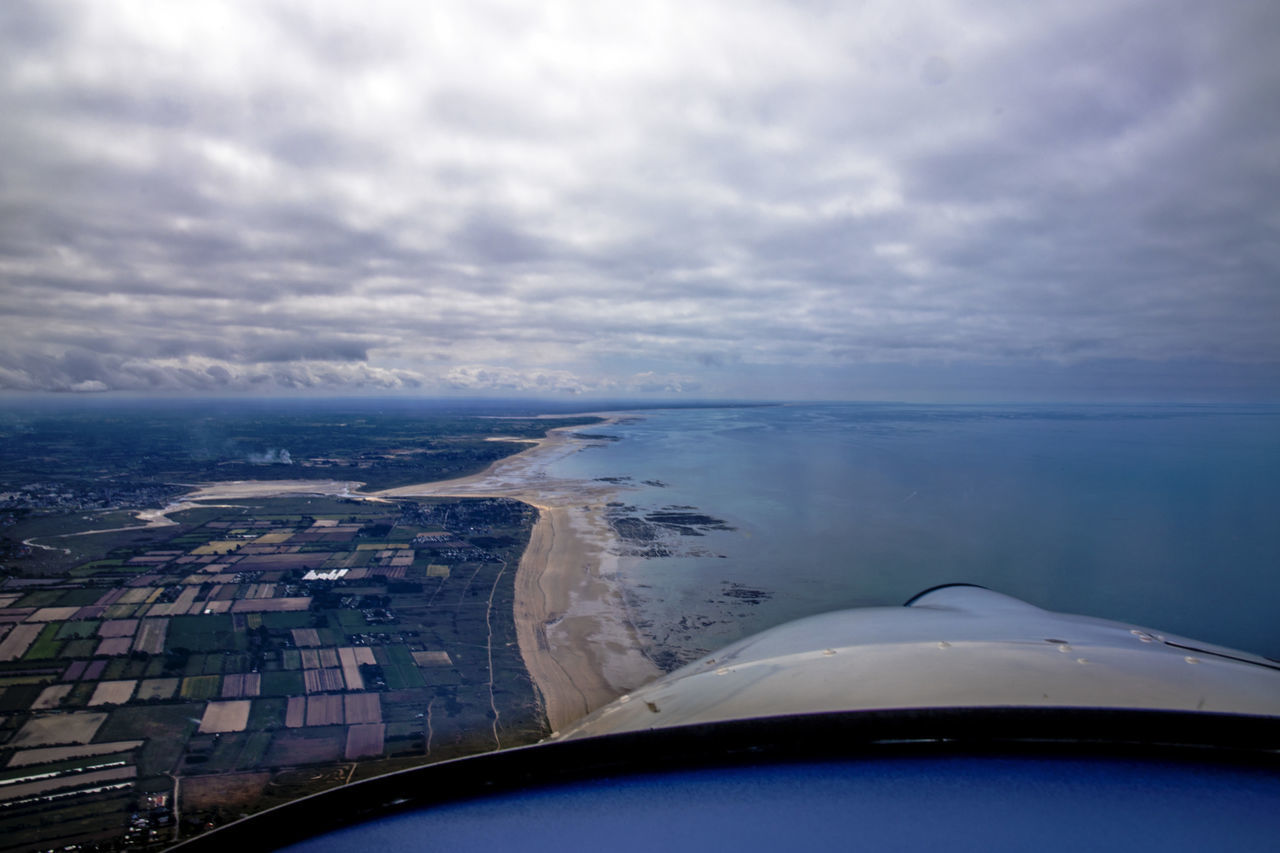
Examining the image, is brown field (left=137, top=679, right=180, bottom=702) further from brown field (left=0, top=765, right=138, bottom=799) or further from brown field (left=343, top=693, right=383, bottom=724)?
brown field (left=343, top=693, right=383, bottom=724)

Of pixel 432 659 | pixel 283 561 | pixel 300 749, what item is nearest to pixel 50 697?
pixel 300 749

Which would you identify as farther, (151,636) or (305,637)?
(305,637)

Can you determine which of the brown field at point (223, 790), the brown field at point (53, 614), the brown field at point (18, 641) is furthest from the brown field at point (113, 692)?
the brown field at point (53, 614)

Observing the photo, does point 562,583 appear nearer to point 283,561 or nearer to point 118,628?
point 283,561

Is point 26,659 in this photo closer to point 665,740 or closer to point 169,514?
point 665,740

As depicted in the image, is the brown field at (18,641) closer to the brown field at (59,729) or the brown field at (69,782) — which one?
the brown field at (59,729)

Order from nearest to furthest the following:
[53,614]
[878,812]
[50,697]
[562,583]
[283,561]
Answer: [878,812], [50,697], [53,614], [283,561], [562,583]

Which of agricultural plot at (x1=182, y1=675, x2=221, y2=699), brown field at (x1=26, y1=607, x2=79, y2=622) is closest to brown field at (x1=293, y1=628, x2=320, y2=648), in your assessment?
agricultural plot at (x1=182, y1=675, x2=221, y2=699)

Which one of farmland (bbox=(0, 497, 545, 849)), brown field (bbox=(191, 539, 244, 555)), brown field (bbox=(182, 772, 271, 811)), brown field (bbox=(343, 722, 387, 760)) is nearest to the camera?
brown field (bbox=(182, 772, 271, 811))
